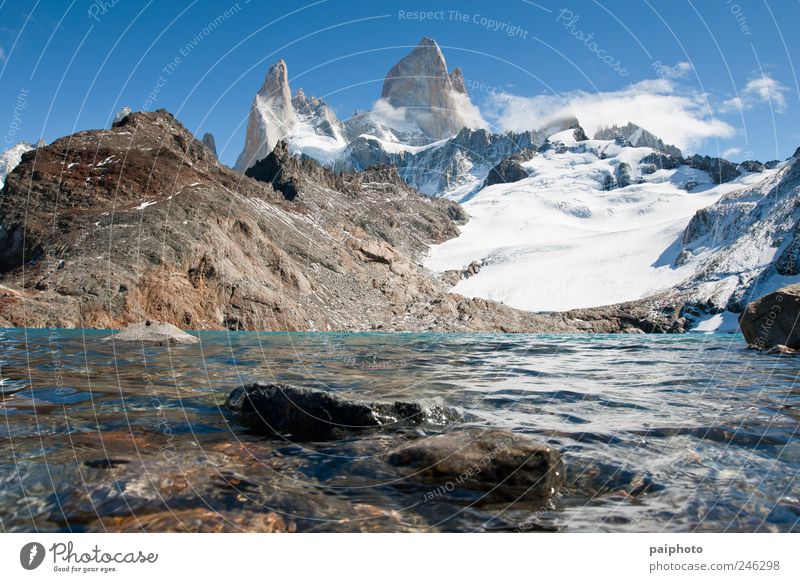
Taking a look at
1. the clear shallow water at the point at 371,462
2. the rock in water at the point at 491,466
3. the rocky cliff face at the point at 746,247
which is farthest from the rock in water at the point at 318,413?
the rocky cliff face at the point at 746,247

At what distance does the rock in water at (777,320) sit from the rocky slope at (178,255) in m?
50.1

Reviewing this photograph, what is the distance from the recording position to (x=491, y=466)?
5.89 m

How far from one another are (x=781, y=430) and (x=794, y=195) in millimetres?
136057

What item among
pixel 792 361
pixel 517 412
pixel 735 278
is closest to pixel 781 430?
pixel 517 412

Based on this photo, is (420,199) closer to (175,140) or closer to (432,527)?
(175,140)

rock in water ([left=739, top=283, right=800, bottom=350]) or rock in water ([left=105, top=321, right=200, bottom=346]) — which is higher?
rock in water ([left=105, top=321, right=200, bottom=346])

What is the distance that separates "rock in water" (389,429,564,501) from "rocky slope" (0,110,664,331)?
2061 inches

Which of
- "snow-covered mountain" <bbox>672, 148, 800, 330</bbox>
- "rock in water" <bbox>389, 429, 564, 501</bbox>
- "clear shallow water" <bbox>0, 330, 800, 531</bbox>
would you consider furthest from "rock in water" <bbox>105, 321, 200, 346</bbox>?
"snow-covered mountain" <bbox>672, 148, 800, 330</bbox>

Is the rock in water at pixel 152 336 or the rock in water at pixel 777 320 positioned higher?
the rock in water at pixel 152 336

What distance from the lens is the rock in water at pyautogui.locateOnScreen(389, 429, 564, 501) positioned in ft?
18.3
